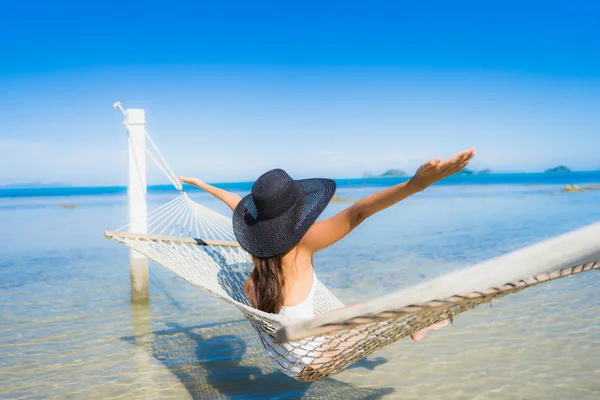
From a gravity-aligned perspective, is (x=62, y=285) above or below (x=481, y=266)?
below

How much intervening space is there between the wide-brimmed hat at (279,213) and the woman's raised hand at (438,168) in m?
0.63

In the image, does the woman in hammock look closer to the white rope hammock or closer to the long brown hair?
the long brown hair

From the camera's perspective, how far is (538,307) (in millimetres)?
3854

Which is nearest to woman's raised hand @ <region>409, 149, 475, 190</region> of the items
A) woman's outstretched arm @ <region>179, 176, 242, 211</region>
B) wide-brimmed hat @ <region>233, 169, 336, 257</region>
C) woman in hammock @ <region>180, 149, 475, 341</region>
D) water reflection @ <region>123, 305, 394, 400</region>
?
woman in hammock @ <region>180, 149, 475, 341</region>

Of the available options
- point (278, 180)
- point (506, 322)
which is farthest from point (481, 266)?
point (506, 322)

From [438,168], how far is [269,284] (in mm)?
973

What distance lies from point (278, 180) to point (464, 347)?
1908mm

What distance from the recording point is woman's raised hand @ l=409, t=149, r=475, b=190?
133cm

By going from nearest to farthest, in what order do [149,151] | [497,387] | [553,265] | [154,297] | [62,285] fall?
[553,265] → [497,387] → [149,151] → [154,297] → [62,285]

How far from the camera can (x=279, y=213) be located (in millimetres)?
2031

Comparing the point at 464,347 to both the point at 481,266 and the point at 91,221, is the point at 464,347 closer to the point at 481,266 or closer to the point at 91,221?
the point at 481,266

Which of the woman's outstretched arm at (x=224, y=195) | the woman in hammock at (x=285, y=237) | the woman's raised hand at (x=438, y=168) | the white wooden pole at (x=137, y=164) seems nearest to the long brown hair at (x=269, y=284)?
the woman in hammock at (x=285, y=237)

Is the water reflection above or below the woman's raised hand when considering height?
below

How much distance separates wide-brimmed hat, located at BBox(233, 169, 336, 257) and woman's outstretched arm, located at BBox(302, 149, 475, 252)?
0.07m
